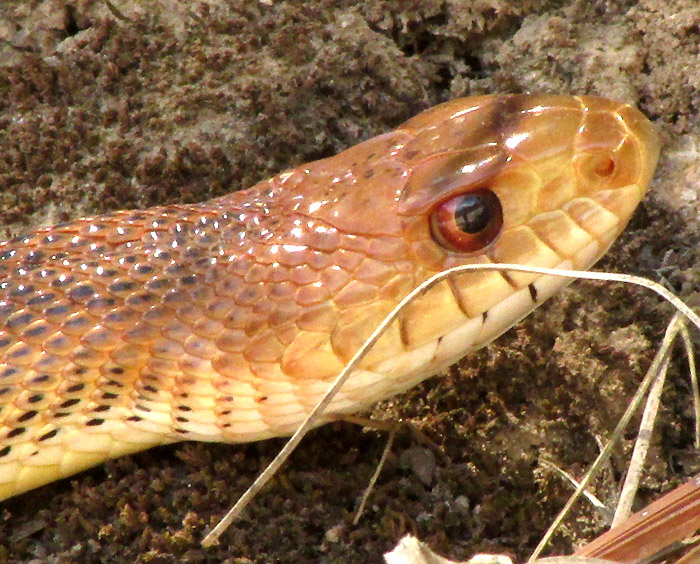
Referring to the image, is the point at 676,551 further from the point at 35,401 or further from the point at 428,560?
the point at 35,401

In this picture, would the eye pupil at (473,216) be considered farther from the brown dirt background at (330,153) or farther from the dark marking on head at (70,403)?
the dark marking on head at (70,403)

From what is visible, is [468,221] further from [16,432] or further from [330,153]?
[16,432]

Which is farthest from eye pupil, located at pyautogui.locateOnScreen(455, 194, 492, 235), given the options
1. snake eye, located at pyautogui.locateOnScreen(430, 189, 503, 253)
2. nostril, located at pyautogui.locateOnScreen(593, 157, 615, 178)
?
nostril, located at pyautogui.locateOnScreen(593, 157, 615, 178)

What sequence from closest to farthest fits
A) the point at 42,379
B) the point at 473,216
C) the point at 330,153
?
the point at 473,216, the point at 42,379, the point at 330,153

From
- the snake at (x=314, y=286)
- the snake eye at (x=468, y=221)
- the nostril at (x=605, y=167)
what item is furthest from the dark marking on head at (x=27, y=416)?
the nostril at (x=605, y=167)

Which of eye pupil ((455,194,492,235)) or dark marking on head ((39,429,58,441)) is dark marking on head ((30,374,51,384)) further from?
eye pupil ((455,194,492,235))

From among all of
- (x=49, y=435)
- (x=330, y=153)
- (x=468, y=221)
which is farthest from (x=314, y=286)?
(x=330, y=153)

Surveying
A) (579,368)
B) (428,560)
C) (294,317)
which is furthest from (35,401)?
(579,368)
